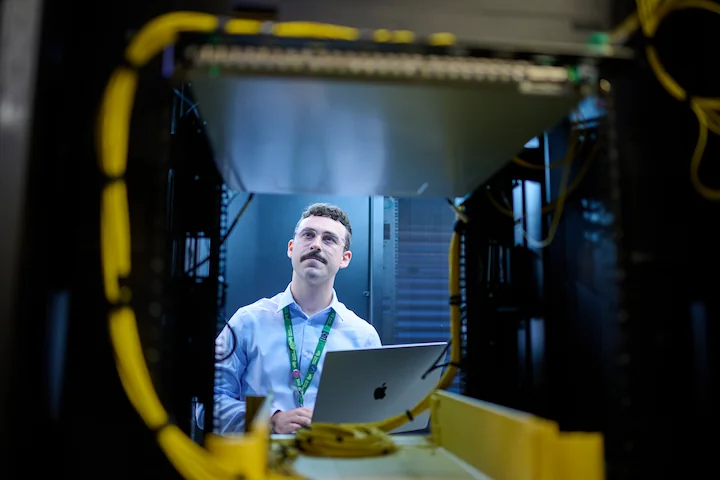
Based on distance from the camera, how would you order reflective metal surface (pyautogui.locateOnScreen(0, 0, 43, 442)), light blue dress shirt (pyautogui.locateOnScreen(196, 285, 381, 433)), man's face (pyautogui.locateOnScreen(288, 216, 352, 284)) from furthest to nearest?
man's face (pyautogui.locateOnScreen(288, 216, 352, 284)), light blue dress shirt (pyautogui.locateOnScreen(196, 285, 381, 433)), reflective metal surface (pyautogui.locateOnScreen(0, 0, 43, 442))

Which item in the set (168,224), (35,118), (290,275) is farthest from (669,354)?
(290,275)

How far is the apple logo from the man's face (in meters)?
1.21

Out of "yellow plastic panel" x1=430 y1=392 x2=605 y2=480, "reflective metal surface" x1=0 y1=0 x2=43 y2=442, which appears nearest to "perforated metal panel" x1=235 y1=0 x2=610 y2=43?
"reflective metal surface" x1=0 y1=0 x2=43 y2=442

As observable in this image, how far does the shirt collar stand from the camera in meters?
2.88

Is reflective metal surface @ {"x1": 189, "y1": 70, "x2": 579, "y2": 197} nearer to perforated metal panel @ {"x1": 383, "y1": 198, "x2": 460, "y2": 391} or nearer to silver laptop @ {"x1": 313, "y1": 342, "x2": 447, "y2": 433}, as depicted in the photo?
silver laptop @ {"x1": 313, "y1": 342, "x2": 447, "y2": 433}

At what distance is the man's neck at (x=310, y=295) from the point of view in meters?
2.86

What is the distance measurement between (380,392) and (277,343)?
4.00 feet

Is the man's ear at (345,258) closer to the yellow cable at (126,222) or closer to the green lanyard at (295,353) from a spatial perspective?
the green lanyard at (295,353)

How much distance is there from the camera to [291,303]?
2.88 metres

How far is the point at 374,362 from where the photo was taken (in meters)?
1.57

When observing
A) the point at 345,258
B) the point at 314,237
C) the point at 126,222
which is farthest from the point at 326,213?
the point at 126,222

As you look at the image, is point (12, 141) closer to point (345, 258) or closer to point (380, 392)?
point (380, 392)

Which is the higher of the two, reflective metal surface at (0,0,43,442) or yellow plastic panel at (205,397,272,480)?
reflective metal surface at (0,0,43,442)

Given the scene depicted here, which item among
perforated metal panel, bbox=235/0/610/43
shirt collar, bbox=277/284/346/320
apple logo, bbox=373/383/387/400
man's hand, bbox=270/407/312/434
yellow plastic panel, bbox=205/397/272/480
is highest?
perforated metal panel, bbox=235/0/610/43
